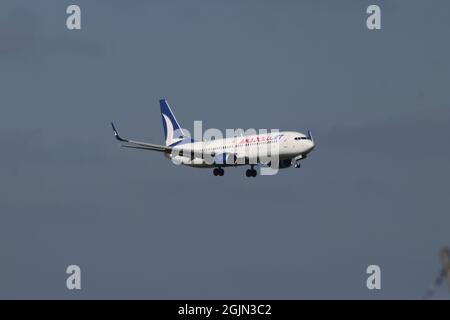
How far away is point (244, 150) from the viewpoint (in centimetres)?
16600

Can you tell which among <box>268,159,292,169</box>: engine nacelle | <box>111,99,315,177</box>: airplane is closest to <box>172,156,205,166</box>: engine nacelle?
<box>111,99,315,177</box>: airplane

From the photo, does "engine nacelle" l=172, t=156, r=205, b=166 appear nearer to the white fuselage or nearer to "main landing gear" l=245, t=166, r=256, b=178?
the white fuselage

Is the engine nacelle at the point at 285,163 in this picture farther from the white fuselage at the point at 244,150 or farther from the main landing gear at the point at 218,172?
the main landing gear at the point at 218,172

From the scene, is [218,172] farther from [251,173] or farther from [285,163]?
[285,163]

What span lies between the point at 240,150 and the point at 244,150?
2.69 feet

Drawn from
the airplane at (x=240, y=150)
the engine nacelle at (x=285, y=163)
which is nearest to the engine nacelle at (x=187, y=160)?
the airplane at (x=240, y=150)

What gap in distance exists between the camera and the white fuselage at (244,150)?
16038 centimetres

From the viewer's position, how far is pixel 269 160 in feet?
533

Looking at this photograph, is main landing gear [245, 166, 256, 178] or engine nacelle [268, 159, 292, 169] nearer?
engine nacelle [268, 159, 292, 169]

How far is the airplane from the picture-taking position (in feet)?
526

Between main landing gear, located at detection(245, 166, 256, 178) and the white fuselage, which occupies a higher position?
the white fuselage

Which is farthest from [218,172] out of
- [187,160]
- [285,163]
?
[285,163]
